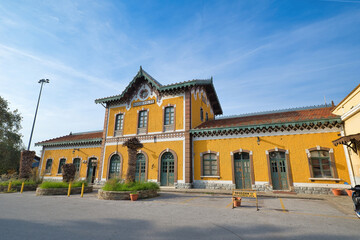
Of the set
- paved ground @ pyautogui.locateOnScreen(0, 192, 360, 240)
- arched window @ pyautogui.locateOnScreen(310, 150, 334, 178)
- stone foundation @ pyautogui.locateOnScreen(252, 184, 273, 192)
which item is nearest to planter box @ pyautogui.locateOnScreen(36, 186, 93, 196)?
paved ground @ pyautogui.locateOnScreen(0, 192, 360, 240)

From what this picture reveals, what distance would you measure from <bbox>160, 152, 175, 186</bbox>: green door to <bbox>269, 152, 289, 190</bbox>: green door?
26.0ft

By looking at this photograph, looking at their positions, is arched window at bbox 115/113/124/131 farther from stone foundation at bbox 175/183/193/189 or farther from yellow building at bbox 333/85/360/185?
yellow building at bbox 333/85/360/185

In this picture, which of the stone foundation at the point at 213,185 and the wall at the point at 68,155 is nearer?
the stone foundation at the point at 213,185

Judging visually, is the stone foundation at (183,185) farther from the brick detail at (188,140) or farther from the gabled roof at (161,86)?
the gabled roof at (161,86)

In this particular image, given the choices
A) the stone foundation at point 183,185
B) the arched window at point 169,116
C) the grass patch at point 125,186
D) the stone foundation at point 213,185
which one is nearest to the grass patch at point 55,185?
the grass patch at point 125,186

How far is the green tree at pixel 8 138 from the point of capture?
26.7 m

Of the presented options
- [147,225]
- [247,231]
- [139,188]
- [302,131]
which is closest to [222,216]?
[247,231]

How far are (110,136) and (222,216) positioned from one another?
16.1 meters

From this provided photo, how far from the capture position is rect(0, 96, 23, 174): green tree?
2666 centimetres

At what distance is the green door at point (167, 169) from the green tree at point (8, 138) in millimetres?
26366

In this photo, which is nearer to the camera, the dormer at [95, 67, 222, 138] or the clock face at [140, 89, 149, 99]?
the dormer at [95, 67, 222, 138]

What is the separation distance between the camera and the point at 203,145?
1561 cm

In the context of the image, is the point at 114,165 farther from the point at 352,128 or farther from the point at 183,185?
the point at 352,128

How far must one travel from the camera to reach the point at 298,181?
12297mm
